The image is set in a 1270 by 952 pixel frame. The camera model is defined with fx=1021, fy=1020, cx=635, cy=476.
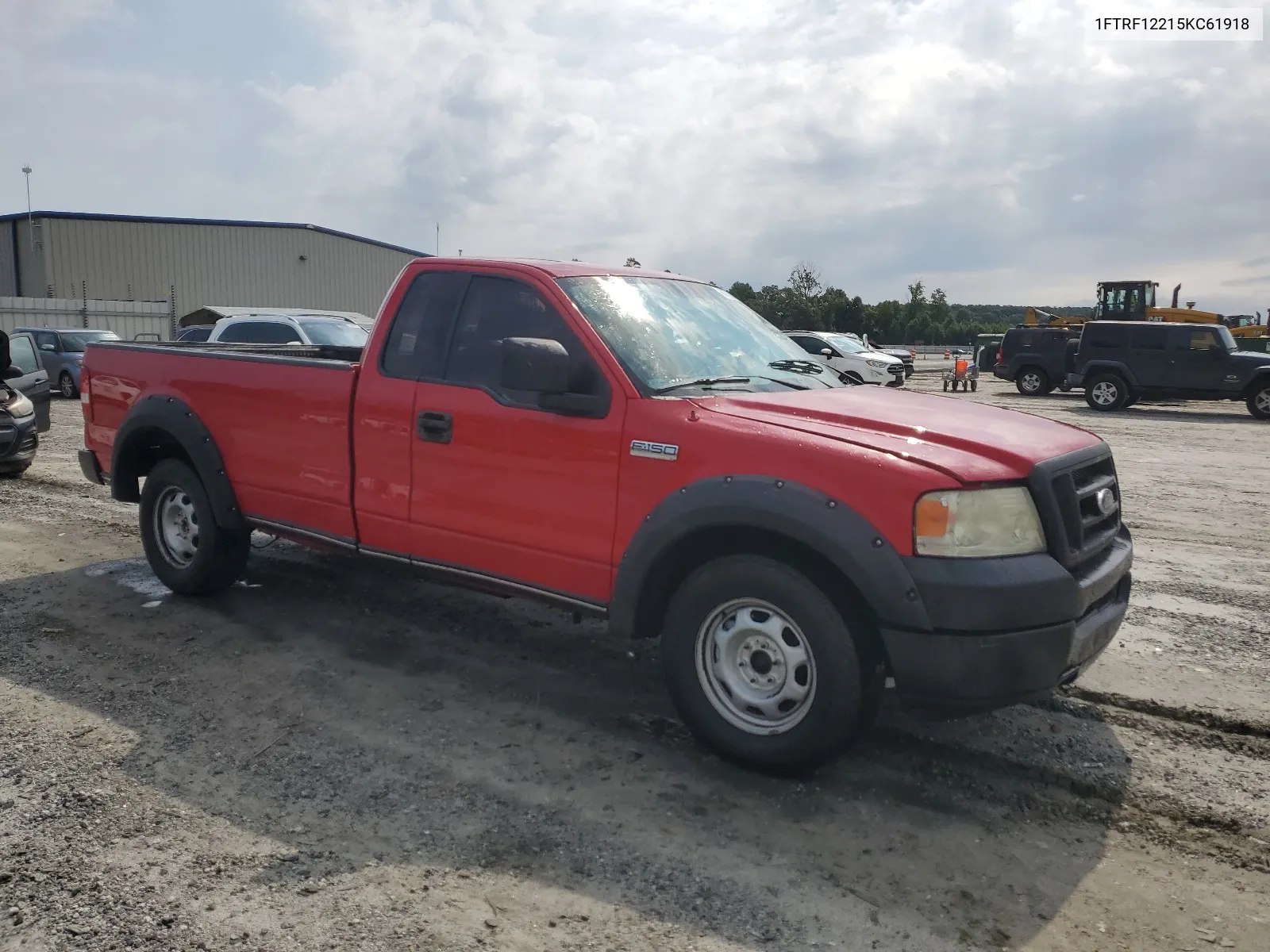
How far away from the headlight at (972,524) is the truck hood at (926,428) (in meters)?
0.07

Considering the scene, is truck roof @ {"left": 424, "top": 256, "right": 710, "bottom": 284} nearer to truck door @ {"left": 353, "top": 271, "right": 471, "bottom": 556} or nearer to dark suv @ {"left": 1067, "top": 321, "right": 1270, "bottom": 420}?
truck door @ {"left": 353, "top": 271, "right": 471, "bottom": 556}

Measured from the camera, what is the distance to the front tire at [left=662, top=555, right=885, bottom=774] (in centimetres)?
355

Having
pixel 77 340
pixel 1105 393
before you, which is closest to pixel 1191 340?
pixel 1105 393

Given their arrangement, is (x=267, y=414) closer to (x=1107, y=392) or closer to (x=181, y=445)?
(x=181, y=445)

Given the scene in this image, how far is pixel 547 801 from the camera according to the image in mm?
3658

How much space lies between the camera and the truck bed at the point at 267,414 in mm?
5082

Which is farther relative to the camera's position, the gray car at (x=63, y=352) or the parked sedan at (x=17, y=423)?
the gray car at (x=63, y=352)

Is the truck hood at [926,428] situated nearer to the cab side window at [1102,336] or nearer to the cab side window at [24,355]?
the cab side window at [24,355]

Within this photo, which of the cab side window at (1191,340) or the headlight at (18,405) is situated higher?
the cab side window at (1191,340)

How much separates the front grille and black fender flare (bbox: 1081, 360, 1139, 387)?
19894 millimetres

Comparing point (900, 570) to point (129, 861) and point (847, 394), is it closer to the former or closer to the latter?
point (847, 394)

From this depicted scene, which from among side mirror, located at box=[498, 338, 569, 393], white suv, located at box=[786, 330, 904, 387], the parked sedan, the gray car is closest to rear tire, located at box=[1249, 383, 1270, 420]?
white suv, located at box=[786, 330, 904, 387]

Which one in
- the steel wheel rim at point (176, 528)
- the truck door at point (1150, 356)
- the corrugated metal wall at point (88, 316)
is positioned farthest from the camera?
the corrugated metal wall at point (88, 316)

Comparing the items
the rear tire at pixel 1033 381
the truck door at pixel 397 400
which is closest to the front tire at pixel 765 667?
the truck door at pixel 397 400
